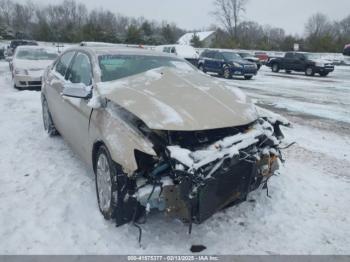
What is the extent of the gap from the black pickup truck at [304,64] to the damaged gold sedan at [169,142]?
69.4 feet

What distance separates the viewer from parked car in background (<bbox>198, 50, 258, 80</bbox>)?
1877 centimetres

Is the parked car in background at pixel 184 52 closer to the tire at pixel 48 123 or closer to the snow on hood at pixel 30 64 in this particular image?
the snow on hood at pixel 30 64

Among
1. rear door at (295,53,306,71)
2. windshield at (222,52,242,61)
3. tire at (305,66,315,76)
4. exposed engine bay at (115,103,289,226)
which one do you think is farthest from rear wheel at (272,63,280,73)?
exposed engine bay at (115,103,289,226)

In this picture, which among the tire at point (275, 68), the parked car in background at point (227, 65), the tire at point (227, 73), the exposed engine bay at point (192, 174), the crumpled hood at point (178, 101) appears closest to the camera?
the exposed engine bay at point (192, 174)

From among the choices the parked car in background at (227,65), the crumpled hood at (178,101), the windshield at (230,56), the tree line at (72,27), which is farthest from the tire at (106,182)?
the tree line at (72,27)

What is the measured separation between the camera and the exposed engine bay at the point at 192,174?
2711mm

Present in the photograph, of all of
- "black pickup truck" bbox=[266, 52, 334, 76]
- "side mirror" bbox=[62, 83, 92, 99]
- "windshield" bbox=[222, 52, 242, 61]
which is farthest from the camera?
"black pickup truck" bbox=[266, 52, 334, 76]

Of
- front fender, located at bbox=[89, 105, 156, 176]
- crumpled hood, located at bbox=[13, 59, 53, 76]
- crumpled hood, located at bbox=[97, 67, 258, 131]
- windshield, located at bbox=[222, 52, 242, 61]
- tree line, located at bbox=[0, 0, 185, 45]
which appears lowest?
front fender, located at bbox=[89, 105, 156, 176]

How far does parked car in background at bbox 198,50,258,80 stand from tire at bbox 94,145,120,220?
16.2 metres

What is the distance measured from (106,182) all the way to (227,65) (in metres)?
16.7

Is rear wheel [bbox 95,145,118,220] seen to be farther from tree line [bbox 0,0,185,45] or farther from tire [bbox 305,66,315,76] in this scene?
tree line [bbox 0,0,185,45]

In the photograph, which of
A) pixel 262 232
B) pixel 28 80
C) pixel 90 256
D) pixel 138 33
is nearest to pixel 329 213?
pixel 262 232

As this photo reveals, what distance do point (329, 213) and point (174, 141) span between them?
79.2 inches

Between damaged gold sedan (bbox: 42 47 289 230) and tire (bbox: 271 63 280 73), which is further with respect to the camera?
tire (bbox: 271 63 280 73)
